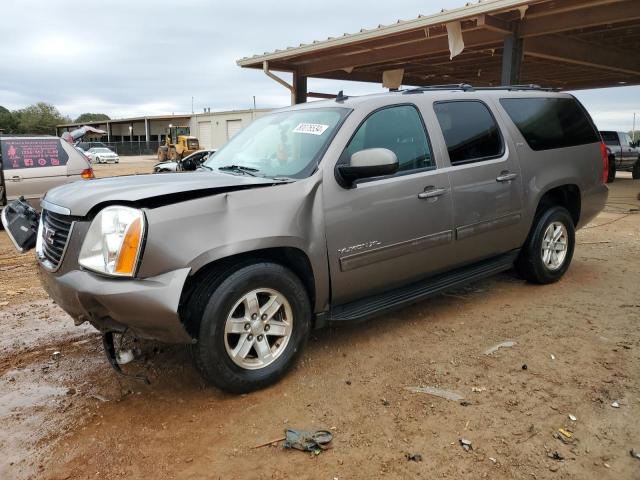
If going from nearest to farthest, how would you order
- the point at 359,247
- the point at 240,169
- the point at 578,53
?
the point at 359,247 → the point at 240,169 → the point at 578,53

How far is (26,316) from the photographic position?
4.48 m

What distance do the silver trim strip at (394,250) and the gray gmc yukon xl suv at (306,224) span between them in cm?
1

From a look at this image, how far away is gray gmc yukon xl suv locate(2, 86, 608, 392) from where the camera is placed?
2.72 metres

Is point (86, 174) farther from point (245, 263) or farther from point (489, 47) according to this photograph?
point (489, 47)

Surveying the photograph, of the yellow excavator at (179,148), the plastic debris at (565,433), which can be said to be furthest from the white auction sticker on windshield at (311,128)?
the yellow excavator at (179,148)

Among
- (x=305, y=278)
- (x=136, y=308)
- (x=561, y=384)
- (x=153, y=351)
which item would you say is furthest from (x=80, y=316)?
(x=561, y=384)

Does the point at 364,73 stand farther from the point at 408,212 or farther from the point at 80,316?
the point at 80,316

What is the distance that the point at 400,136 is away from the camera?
3.79 metres

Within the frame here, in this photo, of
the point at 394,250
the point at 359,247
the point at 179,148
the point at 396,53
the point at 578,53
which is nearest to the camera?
the point at 359,247

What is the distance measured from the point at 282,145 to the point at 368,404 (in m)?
1.95

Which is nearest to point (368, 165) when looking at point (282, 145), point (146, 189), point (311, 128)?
point (311, 128)

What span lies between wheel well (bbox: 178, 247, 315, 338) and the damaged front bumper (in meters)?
0.14

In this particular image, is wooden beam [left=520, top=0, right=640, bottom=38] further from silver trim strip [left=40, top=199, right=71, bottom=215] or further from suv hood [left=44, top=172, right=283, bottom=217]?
silver trim strip [left=40, top=199, right=71, bottom=215]

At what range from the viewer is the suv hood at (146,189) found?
9.06 ft
